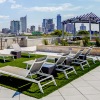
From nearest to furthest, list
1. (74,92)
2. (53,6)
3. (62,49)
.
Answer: (74,92)
(62,49)
(53,6)

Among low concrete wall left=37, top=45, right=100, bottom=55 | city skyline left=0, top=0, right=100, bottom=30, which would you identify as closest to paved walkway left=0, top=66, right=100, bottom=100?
low concrete wall left=37, top=45, right=100, bottom=55

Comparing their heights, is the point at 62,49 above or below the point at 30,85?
above

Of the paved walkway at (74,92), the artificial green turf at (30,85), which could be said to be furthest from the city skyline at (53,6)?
the paved walkway at (74,92)

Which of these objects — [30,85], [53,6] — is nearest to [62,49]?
[30,85]

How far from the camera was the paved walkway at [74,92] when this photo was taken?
5559 mm

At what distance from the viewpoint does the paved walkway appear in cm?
556

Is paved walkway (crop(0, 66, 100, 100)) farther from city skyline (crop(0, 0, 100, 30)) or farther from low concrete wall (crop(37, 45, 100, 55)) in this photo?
city skyline (crop(0, 0, 100, 30))

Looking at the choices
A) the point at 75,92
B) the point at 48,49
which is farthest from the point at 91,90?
the point at 48,49

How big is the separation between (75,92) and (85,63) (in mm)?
4413

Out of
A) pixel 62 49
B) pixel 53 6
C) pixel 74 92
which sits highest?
pixel 53 6

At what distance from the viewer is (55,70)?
25.6ft

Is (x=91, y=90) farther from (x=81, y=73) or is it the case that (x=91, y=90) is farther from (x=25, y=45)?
(x=25, y=45)

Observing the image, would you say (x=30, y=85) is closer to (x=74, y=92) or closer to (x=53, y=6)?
(x=74, y=92)

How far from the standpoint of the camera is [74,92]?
6043 millimetres
